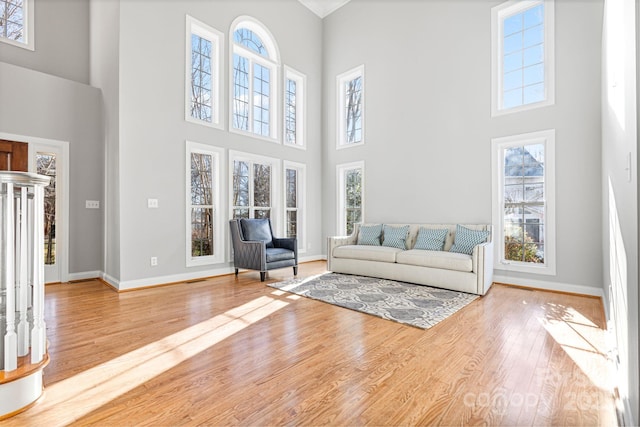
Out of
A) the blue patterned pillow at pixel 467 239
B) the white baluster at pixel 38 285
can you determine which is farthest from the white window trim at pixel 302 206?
the white baluster at pixel 38 285

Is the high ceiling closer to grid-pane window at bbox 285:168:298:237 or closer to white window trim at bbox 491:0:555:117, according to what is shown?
→ white window trim at bbox 491:0:555:117

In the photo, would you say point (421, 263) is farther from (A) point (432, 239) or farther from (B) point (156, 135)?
(B) point (156, 135)

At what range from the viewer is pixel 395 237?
16.8ft

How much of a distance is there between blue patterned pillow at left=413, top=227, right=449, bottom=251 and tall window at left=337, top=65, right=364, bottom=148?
247cm

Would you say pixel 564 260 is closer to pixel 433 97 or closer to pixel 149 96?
pixel 433 97

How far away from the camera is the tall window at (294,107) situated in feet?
21.4

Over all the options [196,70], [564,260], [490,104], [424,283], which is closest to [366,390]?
[424,283]

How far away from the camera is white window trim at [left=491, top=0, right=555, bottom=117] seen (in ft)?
13.6

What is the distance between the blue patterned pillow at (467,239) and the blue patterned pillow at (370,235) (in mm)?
1262

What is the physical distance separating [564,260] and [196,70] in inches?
242

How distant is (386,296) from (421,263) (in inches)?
34.9

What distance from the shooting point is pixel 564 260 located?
404 cm

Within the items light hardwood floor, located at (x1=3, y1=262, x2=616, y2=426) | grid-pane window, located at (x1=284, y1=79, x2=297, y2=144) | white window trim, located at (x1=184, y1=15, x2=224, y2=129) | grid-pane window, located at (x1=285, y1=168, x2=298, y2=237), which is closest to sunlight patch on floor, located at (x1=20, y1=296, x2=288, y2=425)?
light hardwood floor, located at (x1=3, y1=262, x2=616, y2=426)

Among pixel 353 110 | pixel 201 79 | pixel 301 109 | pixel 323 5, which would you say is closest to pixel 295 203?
pixel 301 109
